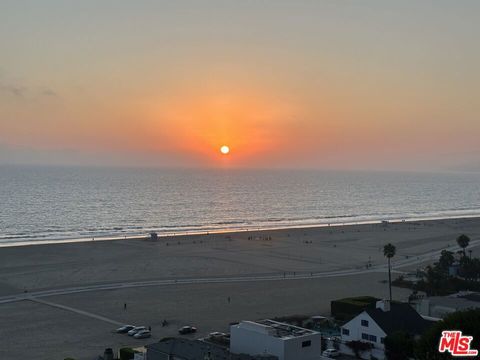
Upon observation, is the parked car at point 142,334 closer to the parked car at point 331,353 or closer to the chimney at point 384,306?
the parked car at point 331,353

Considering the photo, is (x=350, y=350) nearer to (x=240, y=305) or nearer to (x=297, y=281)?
(x=240, y=305)

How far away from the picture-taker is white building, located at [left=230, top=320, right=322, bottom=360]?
31.9m

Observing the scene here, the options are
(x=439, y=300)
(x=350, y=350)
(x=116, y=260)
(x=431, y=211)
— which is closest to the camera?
(x=350, y=350)


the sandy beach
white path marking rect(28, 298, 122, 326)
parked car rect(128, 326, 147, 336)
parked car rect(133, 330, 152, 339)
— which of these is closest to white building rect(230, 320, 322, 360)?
parked car rect(133, 330, 152, 339)

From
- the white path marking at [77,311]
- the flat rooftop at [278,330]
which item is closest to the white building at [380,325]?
the flat rooftop at [278,330]

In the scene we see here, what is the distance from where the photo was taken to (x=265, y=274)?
68.4 m

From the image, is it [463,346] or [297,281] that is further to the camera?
[297,281]

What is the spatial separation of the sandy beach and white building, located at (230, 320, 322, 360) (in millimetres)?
11409

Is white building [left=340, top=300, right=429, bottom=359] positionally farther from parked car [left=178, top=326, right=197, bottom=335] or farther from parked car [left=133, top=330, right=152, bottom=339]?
parked car [left=133, top=330, right=152, bottom=339]

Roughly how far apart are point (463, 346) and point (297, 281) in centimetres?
4057

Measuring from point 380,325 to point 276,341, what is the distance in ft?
33.8

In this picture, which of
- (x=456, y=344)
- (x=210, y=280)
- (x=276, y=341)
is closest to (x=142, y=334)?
(x=276, y=341)

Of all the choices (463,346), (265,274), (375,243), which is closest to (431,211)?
(375,243)

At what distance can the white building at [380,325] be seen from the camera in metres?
38.9
